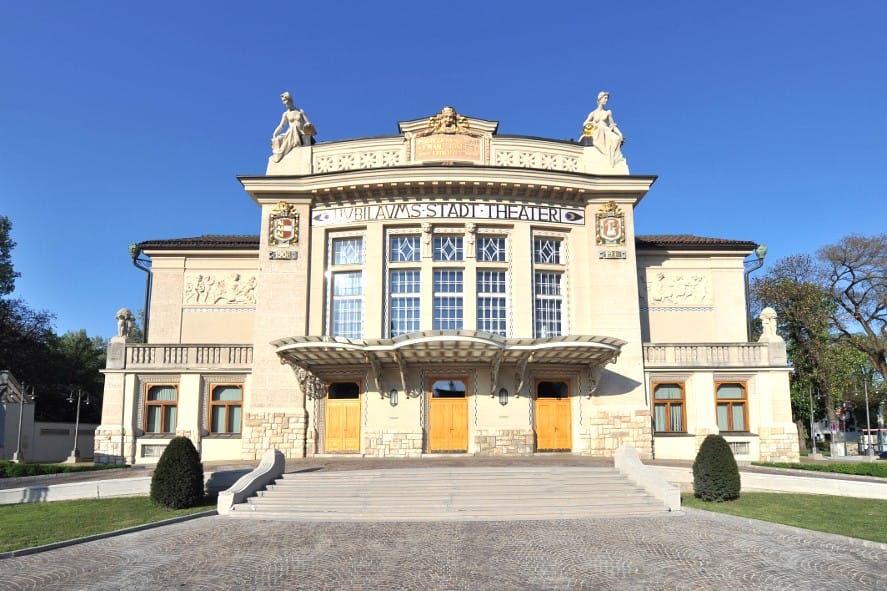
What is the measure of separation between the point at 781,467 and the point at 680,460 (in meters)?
3.59

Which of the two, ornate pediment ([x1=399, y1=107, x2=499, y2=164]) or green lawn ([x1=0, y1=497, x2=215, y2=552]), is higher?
ornate pediment ([x1=399, y1=107, x2=499, y2=164])

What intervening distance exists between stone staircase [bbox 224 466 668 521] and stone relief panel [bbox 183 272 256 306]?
42.1 ft

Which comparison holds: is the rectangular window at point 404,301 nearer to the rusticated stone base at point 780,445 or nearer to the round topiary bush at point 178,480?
the round topiary bush at point 178,480

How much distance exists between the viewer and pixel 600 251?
2742cm

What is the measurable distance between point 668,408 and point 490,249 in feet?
32.6

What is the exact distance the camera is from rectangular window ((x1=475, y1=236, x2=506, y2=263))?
27.2 metres

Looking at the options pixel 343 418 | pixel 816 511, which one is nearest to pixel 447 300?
pixel 343 418

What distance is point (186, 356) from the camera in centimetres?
2762

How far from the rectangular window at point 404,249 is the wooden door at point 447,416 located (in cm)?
523

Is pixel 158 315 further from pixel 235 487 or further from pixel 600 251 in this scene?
pixel 600 251

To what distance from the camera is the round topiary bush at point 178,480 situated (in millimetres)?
16484

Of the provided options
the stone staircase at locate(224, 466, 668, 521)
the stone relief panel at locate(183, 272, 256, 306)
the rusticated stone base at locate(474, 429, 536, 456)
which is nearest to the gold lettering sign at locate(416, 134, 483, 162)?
the stone relief panel at locate(183, 272, 256, 306)

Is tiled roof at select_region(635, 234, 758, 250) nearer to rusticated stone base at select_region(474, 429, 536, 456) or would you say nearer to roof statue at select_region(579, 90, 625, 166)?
roof statue at select_region(579, 90, 625, 166)

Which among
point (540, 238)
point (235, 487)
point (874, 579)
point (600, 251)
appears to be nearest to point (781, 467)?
point (600, 251)
